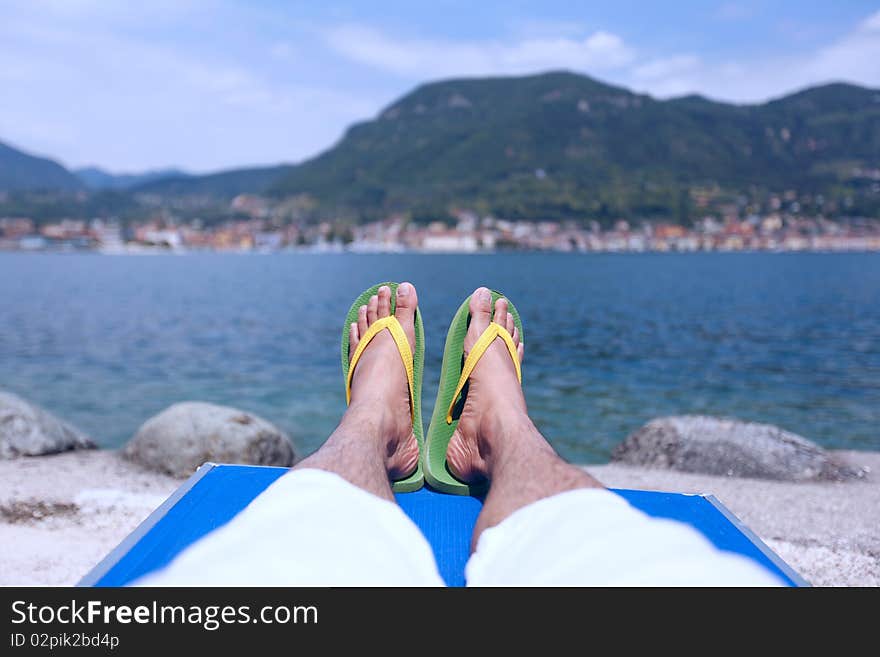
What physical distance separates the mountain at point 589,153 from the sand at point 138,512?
227ft

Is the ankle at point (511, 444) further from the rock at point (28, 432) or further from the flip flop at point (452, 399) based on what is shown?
the rock at point (28, 432)

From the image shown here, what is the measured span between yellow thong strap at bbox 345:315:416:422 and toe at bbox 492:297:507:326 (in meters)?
0.44

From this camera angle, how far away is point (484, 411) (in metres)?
2.24

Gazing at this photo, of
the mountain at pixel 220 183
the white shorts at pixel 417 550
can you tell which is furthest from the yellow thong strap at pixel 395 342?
the mountain at pixel 220 183

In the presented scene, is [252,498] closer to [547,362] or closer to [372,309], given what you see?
[372,309]

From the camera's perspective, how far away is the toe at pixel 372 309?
115 inches

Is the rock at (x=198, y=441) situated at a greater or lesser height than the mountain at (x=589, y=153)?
lesser

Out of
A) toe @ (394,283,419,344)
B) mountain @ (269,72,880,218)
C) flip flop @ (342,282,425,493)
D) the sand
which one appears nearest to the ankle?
flip flop @ (342,282,425,493)

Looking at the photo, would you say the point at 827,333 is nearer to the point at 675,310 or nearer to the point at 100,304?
the point at 675,310

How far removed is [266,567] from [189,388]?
9221mm

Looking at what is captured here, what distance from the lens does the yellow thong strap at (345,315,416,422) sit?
2530 millimetres

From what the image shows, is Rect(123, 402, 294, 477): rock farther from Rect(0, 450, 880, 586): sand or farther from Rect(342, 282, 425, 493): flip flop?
Rect(342, 282, 425, 493): flip flop
